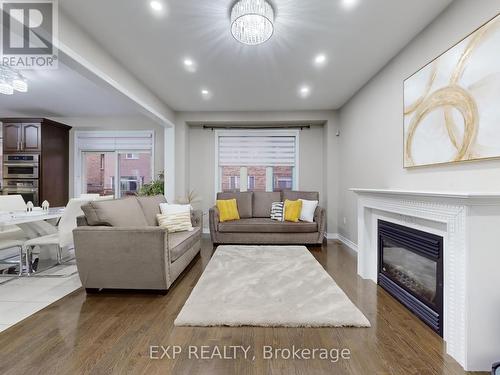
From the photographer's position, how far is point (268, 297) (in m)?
2.28

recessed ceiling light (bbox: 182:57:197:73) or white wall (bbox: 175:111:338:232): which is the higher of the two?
recessed ceiling light (bbox: 182:57:197:73)

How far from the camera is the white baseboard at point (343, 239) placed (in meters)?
4.25

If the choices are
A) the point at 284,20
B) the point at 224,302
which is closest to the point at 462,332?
the point at 224,302

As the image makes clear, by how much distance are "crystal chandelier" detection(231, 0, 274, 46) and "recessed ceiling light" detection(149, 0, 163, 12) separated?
632mm

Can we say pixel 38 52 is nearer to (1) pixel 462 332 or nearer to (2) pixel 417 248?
(2) pixel 417 248

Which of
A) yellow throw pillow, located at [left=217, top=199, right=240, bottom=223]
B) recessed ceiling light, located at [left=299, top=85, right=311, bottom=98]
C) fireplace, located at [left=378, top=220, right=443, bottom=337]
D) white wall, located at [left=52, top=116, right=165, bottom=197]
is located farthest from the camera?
white wall, located at [left=52, top=116, right=165, bottom=197]

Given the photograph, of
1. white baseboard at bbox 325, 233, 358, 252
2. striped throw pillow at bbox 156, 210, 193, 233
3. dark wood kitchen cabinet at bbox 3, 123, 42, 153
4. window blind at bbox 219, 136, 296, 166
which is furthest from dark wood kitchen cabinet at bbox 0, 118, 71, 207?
white baseboard at bbox 325, 233, 358, 252

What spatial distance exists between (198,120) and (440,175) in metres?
4.36

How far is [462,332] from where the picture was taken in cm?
152

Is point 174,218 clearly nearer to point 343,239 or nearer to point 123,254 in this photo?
point 123,254

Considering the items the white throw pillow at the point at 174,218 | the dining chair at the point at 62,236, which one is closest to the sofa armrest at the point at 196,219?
the white throw pillow at the point at 174,218

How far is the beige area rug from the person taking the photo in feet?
6.28

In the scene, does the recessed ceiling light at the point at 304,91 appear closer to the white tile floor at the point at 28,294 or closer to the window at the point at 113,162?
the window at the point at 113,162

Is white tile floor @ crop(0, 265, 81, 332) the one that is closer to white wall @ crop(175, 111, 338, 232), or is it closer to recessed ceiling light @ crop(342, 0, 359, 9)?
white wall @ crop(175, 111, 338, 232)
